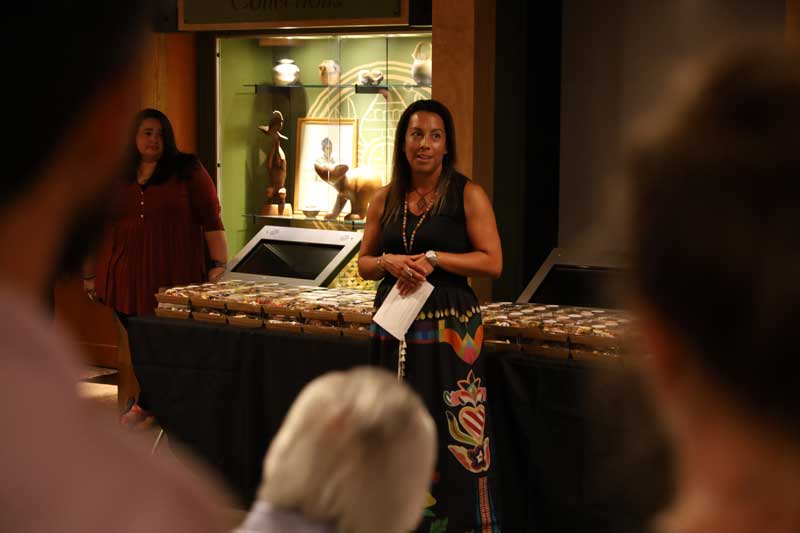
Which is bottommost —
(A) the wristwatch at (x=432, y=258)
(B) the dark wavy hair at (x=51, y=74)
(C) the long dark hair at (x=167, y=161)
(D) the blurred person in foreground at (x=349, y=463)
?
(A) the wristwatch at (x=432, y=258)

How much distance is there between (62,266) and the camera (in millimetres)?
342

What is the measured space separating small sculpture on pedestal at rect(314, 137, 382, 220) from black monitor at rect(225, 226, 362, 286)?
0.95ft

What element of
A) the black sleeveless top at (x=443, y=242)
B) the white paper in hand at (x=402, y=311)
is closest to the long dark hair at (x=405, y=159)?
the black sleeveless top at (x=443, y=242)

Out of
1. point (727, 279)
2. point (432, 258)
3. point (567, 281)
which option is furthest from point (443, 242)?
point (727, 279)

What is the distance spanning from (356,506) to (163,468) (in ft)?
0.86

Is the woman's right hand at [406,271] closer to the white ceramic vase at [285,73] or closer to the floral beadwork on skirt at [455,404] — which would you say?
the floral beadwork on skirt at [455,404]

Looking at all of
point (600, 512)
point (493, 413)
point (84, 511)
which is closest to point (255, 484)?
point (493, 413)

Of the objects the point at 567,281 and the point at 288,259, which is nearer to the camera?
the point at 567,281

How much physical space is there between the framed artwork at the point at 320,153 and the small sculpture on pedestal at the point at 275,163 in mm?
86

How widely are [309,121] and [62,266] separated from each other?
5627 millimetres

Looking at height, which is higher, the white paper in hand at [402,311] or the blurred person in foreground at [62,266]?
the blurred person in foreground at [62,266]

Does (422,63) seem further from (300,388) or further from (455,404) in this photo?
(455,404)

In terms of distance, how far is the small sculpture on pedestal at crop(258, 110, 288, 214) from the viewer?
234 inches

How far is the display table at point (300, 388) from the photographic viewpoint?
3684mm
